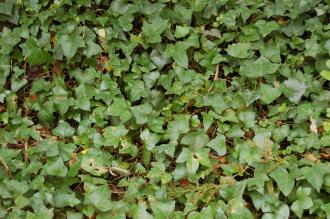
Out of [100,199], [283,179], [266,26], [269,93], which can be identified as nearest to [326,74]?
[269,93]

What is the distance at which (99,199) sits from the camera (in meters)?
2.59

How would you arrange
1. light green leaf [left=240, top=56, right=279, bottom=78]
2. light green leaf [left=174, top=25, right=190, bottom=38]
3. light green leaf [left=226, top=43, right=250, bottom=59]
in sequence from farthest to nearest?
light green leaf [left=174, top=25, right=190, bottom=38] → light green leaf [left=226, top=43, right=250, bottom=59] → light green leaf [left=240, top=56, right=279, bottom=78]

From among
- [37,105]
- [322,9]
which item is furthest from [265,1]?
[37,105]

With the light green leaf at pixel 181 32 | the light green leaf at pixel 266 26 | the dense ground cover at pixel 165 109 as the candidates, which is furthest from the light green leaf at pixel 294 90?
the light green leaf at pixel 181 32

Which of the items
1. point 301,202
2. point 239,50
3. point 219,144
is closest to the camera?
point 301,202

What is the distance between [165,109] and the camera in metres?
3.06

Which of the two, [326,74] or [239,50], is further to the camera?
[239,50]

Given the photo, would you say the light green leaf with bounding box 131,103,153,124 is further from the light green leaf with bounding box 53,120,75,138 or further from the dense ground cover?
the light green leaf with bounding box 53,120,75,138

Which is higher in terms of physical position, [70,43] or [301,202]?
[70,43]

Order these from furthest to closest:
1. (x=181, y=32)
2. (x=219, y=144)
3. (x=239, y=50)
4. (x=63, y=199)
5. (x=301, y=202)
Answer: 1. (x=181, y=32)
2. (x=239, y=50)
3. (x=219, y=144)
4. (x=63, y=199)
5. (x=301, y=202)

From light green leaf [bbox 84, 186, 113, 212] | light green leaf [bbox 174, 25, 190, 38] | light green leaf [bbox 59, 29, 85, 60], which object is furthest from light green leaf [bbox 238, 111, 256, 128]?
light green leaf [bbox 59, 29, 85, 60]

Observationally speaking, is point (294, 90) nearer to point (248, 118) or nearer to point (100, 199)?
point (248, 118)

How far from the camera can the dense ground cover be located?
2639mm

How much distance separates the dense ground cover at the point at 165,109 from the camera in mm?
2639
